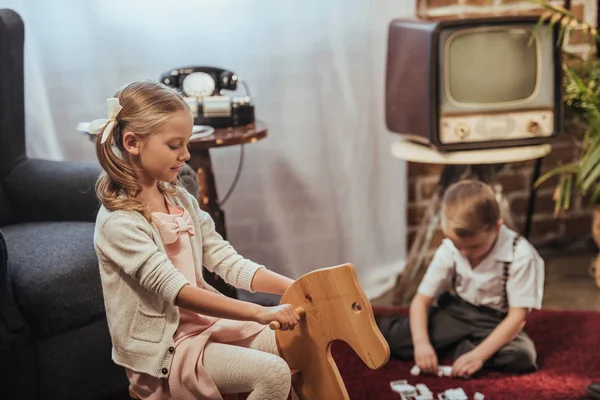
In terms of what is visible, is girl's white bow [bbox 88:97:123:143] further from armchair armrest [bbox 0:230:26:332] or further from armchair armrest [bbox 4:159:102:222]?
armchair armrest [bbox 4:159:102:222]

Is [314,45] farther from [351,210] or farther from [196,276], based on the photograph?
[196,276]

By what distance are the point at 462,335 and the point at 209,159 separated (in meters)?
0.83

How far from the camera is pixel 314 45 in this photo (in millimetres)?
2629

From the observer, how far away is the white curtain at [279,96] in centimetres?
250

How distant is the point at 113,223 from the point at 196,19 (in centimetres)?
124

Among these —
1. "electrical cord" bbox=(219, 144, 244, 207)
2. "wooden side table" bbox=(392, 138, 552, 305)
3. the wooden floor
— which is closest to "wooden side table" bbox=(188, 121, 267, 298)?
"electrical cord" bbox=(219, 144, 244, 207)

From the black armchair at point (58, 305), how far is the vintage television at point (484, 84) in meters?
0.73

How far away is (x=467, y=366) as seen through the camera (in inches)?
81.5

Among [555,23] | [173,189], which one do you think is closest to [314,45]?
[555,23]

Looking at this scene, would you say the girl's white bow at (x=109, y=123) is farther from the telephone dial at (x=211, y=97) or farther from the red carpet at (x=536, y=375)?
the red carpet at (x=536, y=375)

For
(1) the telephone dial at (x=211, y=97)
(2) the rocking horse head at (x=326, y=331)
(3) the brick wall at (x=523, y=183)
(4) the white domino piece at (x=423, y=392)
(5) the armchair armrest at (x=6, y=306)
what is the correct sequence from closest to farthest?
(2) the rocking horse head at (x=326, y=331) < (5) the armchair armrest at (x=6, y=306) < (4) the white domino piece at (x=423, y=392) < (1) the telephone dial at (x=211, y=97) < (3) the brick wall at (x=523, y=183)

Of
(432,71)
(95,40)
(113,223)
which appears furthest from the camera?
(95,40)

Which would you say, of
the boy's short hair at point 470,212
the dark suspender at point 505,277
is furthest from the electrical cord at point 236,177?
the dark suspender at point 505,277

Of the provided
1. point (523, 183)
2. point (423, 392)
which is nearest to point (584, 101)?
point (523, 183)
